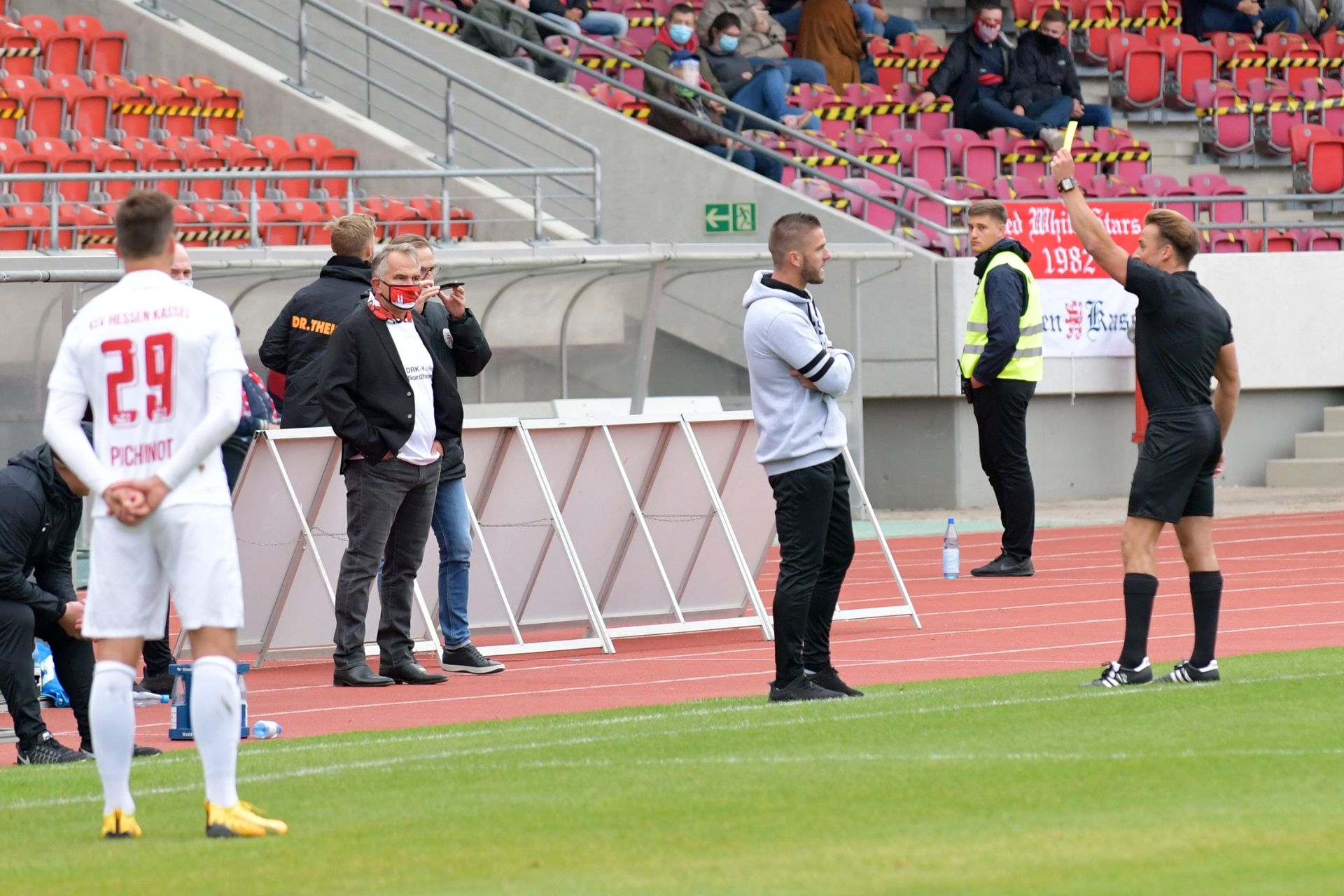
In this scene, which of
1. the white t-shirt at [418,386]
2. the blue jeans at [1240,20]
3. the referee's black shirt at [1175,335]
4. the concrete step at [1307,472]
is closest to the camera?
the referee's black shirt at [1175,335]

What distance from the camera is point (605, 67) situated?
2534 centimetres

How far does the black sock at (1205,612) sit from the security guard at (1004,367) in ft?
19.3

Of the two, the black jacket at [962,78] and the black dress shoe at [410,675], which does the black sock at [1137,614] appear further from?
the black jacket at [962,78]

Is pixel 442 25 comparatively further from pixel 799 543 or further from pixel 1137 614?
pixel 1137 614

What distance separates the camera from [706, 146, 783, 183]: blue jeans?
2322 centimetres

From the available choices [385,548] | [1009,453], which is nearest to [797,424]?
[385,548]

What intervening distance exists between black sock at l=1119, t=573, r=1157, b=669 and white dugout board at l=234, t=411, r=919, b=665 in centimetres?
337

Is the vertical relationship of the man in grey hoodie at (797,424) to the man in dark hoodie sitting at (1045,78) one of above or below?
below

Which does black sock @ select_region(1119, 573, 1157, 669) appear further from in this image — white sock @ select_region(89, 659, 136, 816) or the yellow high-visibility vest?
the yellow high-visibility vest

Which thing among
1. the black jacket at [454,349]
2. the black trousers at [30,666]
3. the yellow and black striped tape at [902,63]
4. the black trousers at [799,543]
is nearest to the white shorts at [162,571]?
the black trousers at [30,666]

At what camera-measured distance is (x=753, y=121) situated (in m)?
24.4

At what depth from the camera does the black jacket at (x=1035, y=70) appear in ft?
88.5

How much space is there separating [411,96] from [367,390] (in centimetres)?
1355

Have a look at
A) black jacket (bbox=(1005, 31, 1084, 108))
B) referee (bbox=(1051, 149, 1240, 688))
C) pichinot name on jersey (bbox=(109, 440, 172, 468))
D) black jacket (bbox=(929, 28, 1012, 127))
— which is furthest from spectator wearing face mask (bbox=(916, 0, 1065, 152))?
pichinot name on jersey (bbox=(109, 440, 172, 468))
